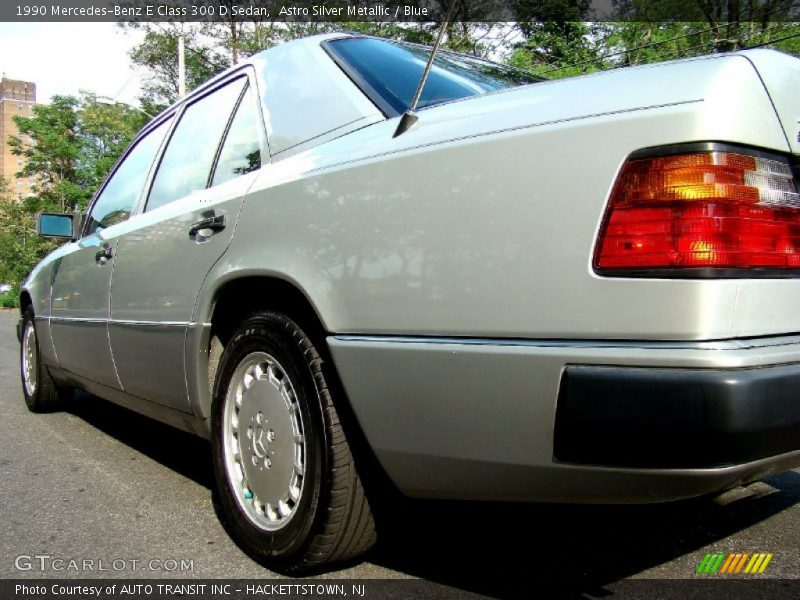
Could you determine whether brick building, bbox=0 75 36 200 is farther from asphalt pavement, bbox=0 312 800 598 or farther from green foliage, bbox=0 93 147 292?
asphalt pavement, bbox=0 312 800 598

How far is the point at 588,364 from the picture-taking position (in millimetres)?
1434

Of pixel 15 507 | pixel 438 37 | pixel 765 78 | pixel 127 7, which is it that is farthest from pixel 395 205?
pixel 127 7

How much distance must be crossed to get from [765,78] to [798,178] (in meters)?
0.24

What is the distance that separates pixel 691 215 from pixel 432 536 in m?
1.55

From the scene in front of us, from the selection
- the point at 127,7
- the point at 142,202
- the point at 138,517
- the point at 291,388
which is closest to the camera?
the point at 291,388

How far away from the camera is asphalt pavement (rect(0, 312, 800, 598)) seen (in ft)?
7.03

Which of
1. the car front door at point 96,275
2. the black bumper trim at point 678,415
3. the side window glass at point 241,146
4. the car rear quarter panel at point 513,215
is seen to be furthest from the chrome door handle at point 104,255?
the black bumper trim at point 678,415

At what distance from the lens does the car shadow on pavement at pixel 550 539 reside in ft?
6.74

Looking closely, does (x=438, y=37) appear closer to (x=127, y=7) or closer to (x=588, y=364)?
(x=588, y=364)

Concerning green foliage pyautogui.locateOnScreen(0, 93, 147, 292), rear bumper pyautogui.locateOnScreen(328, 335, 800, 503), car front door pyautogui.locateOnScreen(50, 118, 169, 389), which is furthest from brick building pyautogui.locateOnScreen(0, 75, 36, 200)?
rear bumper pyautogui.locateOnScreen(328, 335, 800, 503)

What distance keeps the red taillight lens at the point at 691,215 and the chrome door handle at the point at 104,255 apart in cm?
265

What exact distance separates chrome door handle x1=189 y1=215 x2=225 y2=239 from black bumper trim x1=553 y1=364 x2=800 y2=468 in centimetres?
144

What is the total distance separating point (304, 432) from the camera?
2.03 m

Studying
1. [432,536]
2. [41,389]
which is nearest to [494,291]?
[432,536]
